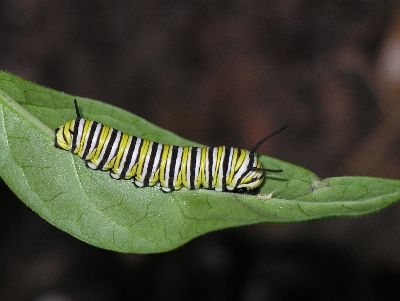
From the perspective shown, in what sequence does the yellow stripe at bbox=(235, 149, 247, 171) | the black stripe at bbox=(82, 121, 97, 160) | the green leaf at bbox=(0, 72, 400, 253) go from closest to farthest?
the green leaf at bbox=(0, 72, 400, 253) < the black stripe at bbox=(82, 121, 97, 160) < the yellow stripe at bbox=(235, 149, 247, 171)

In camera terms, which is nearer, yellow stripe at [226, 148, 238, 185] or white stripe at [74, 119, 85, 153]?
white stripe at [74, 119, 85, 153]

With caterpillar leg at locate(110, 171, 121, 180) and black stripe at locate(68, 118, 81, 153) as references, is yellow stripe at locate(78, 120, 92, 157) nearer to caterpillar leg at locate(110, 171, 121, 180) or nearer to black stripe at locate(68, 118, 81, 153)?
black stripe at locate(68, 118, 81, 153)

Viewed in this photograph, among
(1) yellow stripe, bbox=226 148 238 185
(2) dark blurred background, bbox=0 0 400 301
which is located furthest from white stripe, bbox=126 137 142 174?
(2) dark blurred background, bbox=0 0 400 301

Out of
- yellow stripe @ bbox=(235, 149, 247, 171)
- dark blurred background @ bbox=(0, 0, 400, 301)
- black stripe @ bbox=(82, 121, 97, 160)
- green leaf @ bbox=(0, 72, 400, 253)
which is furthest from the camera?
dark blurred background @ bbox=(0, 0, 400, 301)

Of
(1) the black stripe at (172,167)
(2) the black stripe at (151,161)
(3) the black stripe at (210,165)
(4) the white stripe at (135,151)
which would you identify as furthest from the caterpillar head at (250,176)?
(4) the white stripe at (135,151)

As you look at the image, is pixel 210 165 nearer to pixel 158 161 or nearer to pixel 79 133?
Result: pixel 158 161

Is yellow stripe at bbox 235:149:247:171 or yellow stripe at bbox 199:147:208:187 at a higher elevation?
yellow stripe at bbox 235:149:247:171

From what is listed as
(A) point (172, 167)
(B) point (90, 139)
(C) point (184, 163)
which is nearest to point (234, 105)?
(C) point (184, 163)

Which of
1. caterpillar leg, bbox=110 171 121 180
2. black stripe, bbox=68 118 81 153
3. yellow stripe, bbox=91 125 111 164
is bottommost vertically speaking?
caterpillar leg, bbox=110 171 121 180

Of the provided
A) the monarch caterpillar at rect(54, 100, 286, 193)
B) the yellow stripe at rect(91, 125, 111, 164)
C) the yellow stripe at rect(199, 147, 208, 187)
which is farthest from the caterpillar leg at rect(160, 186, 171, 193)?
the yellow stripe at rect(91, 125, 111, 164)
